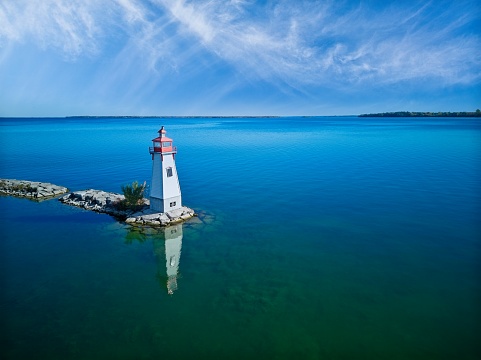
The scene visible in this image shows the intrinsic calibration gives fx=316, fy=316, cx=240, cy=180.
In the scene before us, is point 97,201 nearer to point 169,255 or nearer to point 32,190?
point 32,190

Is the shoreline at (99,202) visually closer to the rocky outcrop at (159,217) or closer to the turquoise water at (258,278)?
the rocky outcrop at (159,217)

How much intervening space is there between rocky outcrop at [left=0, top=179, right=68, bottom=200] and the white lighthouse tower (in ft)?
→ 46.7

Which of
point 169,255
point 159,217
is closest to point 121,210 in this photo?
point 159,217

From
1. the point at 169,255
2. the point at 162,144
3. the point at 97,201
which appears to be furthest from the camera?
the point at 97,201

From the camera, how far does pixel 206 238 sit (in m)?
22.5

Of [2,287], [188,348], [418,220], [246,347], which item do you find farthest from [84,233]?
[418,220]

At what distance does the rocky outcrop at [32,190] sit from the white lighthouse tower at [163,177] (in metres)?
14.2

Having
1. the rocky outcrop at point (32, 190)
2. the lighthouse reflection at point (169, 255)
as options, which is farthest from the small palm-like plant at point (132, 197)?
the rocky outcrop at point (32, 190)

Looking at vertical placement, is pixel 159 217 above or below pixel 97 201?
below

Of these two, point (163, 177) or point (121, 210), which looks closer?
point (163, 177)

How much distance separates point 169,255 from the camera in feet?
66.3

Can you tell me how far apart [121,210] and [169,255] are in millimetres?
9551

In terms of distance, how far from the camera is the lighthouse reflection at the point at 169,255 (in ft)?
56.6

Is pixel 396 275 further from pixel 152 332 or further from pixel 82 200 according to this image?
pixel 82 200
